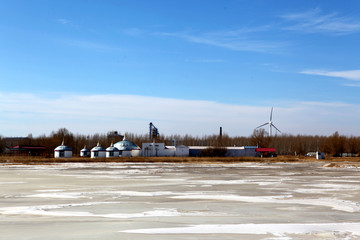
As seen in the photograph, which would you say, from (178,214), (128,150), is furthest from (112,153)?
(178,214)

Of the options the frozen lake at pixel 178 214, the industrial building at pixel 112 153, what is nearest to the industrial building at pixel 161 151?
the industrial building at pixel 112 153

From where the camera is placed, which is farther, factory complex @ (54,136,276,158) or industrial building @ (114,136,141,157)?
industrial building @ (114,136,141,157)

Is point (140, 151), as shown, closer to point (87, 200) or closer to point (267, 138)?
point (267, 138)

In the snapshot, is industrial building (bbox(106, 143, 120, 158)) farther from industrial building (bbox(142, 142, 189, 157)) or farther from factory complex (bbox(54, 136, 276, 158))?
industrial building (bbox(142, 142, 189, 157))

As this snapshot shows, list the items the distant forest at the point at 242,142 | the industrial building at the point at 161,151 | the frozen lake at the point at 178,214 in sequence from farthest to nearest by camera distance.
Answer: the distant forest at the point at 242,142 → the industrial building at the point at 161,151 → the frozen lake at the point at 178,214

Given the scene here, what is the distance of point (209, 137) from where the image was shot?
198m

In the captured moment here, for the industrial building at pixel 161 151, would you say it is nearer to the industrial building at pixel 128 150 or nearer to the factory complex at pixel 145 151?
the factory complex at pixel 145 151

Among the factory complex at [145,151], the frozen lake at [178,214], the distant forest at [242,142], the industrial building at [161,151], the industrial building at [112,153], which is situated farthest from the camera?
the distant forest at [242,142]

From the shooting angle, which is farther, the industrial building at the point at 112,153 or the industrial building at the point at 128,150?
the industrial building at the point at 128,150

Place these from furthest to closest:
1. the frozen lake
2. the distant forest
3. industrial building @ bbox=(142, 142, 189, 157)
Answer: the distant forest, industrial building @ bbox=(142, 142, 189, 157), the frozen lake

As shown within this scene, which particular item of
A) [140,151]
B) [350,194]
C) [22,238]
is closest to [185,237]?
[22,238]

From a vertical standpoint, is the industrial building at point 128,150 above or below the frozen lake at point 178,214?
above

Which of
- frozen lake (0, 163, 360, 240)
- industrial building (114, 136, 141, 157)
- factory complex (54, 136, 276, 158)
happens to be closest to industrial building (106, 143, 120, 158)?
factory complex (54, 136, 276, 158)

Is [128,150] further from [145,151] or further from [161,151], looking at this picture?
[161,151]
